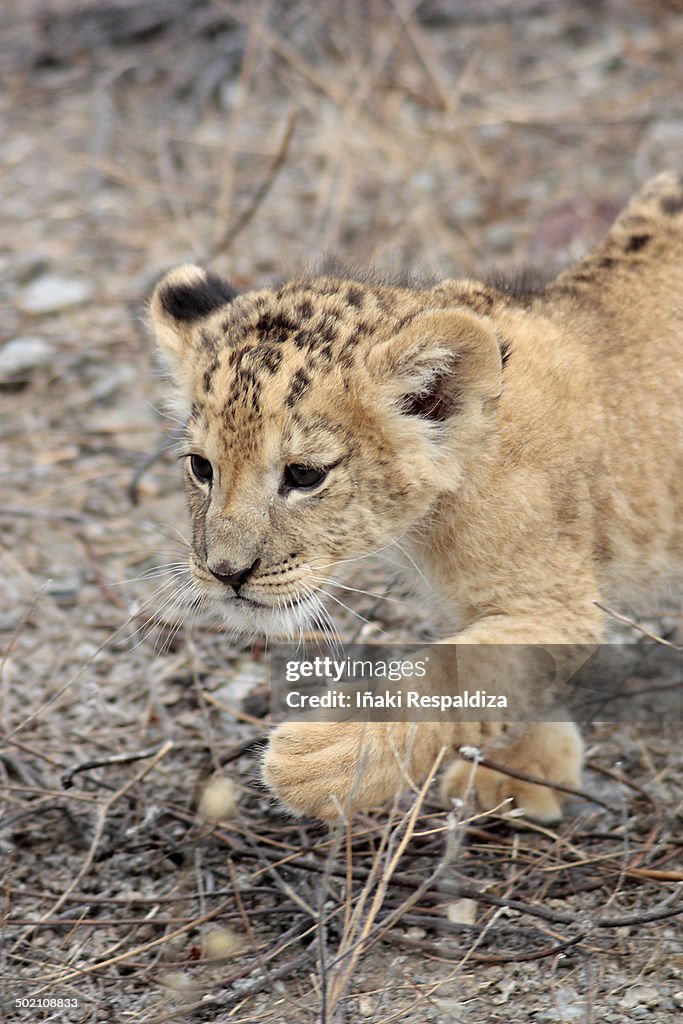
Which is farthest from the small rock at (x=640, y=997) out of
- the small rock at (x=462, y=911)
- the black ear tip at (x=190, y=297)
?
the black ear tip at (x=190, y=297)

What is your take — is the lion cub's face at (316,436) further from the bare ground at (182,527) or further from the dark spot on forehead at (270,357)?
the bare ground at (182,527)

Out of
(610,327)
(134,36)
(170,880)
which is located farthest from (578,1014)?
(134,36)

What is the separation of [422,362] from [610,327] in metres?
1.10

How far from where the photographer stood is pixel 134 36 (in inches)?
435

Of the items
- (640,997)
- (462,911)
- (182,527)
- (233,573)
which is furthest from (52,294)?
(640,997)

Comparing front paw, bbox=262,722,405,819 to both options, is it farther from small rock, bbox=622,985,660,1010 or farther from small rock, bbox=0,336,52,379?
small rock, bbox=0,336,52,379

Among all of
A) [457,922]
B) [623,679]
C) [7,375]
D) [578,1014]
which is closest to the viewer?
[578,1014]

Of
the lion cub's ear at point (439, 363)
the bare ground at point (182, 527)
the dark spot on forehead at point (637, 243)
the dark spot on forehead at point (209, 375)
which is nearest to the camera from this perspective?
the lion cub's ear at point (439, 363)

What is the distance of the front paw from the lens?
167 inches

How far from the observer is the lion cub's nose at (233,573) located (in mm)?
4328

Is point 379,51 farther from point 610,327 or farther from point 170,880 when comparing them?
point 170,880

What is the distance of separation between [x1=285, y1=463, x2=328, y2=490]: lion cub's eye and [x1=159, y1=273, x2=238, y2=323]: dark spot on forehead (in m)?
1.04

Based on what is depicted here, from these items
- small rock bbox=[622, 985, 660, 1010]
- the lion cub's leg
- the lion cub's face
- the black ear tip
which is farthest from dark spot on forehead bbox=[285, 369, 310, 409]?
small rock bbox=[622, 985, 660, 1010]

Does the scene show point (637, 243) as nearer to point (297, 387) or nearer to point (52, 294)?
point (297, 387)
